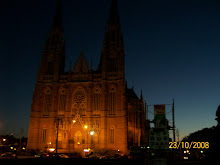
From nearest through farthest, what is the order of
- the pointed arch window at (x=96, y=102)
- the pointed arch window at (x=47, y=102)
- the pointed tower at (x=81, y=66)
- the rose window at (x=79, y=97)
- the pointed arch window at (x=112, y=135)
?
the pointed arch window at (x=112, y=135)
the pointed arch window at (x=96, y=102)
the rose window at (x=79, y=97)
the pointed arch window at (x=47, y=102)
the pointed tower at (x=81, y=66)

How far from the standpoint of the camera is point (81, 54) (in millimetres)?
58531

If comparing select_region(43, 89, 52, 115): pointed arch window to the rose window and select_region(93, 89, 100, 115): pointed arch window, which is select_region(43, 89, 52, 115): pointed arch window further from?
select_region(93, 89, 100, 115): pointed arch window

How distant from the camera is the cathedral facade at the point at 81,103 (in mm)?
50969

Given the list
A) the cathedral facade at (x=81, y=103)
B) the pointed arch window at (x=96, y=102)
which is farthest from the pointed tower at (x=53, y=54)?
the pointed arch window at (x=96, y=102)

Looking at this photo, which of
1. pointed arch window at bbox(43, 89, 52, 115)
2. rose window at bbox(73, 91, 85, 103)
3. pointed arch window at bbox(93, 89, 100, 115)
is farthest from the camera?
pointed arch window at bbox(43, 89, 52, 115)

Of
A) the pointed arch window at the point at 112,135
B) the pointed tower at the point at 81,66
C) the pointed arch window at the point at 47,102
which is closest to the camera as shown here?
the pointed arch window at the point at 112,135

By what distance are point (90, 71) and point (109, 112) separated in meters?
10.7

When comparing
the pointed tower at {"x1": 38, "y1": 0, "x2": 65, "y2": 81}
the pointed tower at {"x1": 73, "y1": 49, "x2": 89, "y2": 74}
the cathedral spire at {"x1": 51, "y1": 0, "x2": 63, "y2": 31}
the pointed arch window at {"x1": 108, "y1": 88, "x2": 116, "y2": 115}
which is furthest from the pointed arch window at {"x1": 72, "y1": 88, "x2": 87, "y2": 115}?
the cathedral spire at {"x1": 51, "y1": 0, "x2": 63, "y2": 31}

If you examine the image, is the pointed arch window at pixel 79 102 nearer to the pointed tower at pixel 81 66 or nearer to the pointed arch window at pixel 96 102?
the pointed arch window at pixel 96 102

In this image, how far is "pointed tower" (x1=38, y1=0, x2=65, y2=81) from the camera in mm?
58169

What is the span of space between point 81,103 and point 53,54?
14.7 meters

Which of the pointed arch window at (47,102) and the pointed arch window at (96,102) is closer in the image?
the pointed arch window at (96,102)

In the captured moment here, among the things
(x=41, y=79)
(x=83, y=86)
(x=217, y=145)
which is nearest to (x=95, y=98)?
(x=83, y=86)

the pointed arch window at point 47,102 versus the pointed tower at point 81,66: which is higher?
the pointed tower at point 81,66
